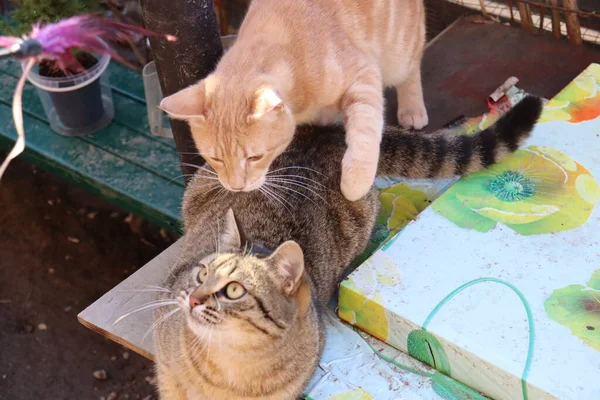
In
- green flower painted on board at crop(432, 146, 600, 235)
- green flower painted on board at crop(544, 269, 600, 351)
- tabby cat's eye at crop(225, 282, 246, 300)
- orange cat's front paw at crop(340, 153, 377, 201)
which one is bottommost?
green flower painted on board at crop(544, 269, 600, 351)

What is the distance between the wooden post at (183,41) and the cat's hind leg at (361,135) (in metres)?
0.45

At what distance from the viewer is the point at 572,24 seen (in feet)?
8.76

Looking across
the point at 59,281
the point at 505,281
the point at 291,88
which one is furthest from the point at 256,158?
the point at 59,281

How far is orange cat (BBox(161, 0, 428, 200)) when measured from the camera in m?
1.61

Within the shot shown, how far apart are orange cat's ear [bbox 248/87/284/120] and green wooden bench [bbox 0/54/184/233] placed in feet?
3.29

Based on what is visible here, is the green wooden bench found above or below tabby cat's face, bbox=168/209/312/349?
below

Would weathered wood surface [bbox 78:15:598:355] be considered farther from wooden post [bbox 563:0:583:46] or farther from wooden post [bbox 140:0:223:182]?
wooden post [bbox 140:0:223:182]

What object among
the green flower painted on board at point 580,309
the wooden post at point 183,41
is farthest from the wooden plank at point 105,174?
the green flower painted on board at point 580,309

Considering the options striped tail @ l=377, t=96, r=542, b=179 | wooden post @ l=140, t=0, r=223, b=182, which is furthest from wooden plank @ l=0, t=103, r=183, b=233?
striped tail @ l=377, t=96, r=542, b=179

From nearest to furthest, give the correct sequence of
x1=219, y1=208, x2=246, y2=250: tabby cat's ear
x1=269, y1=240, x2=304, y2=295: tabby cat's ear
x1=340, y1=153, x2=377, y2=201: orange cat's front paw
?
x1=269, y1=240, x2=304, y2=295: tabby cat's ear → x1=219, y1=208, x2=246, y2=250: tabby cat's ear → x1=340, y1=153, x2=377, y2=201: orange cat's front paw

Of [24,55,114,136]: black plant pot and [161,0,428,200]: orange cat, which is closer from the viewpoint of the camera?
[161,0,428,200]: orange cat

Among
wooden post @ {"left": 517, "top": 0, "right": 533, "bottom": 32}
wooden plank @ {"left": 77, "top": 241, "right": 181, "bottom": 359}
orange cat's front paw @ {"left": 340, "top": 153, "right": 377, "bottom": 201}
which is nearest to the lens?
orange cat's front paw @ {"left": 340, "top": 153, "right": 377, "bottom": 201}

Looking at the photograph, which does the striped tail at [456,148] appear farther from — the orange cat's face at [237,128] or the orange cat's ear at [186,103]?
the orange cat's ear at [186,103]

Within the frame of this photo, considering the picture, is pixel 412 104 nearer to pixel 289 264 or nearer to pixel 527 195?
pixel 527 195
